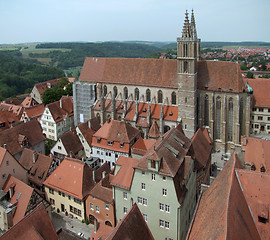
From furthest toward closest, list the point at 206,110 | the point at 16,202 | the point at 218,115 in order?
the point at 206,110
the point at 218,115
the point at 16,202

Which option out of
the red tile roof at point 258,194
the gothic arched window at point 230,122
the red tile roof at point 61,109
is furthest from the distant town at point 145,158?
the red tile roof at point 61,109

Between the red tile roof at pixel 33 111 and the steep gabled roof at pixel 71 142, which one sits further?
the red tile roof at pixel 33 111

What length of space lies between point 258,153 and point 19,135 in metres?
38.5

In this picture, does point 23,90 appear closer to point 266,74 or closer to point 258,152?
point 266,74

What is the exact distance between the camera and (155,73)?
58.8 metres

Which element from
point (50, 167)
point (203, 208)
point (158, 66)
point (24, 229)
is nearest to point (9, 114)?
point (50, 167)

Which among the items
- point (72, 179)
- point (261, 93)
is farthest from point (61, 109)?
point (261, 93)

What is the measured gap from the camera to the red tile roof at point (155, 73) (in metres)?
53.1

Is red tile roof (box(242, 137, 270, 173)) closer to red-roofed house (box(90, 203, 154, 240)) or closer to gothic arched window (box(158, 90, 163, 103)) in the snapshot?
red-roofed house (box(90, 203, 154, 240))

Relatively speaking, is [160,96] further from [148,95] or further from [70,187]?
[70,187]

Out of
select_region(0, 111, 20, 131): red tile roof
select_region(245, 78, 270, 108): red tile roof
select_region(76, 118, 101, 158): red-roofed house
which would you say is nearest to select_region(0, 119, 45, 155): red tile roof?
select_region(76, 118, 101, 158): red-roofed house

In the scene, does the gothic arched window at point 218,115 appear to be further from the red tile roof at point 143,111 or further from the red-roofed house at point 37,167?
the red-roofed house at point 37,167

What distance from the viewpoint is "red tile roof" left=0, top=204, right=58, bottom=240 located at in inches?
987

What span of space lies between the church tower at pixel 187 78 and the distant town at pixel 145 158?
0.19 metres
